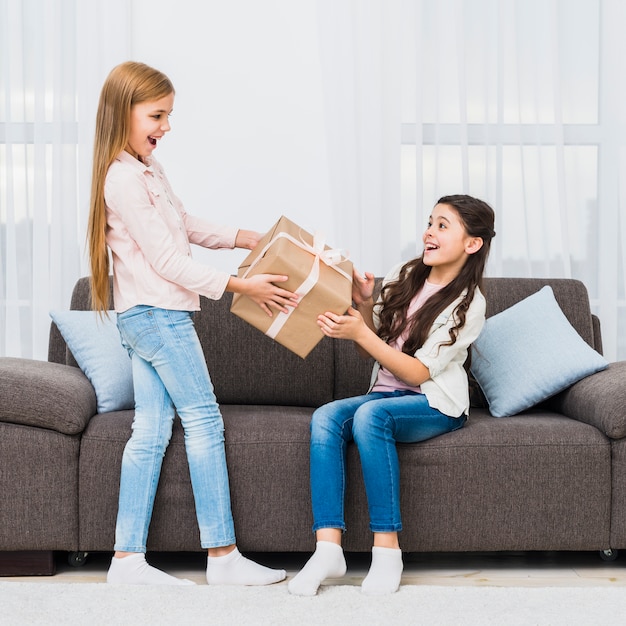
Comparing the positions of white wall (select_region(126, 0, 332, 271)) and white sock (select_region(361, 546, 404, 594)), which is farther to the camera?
white wall (select_region(126, 0, 332, 271))

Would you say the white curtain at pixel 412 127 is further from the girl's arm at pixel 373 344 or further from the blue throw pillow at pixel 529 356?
the girl's arm at pixel 373 344

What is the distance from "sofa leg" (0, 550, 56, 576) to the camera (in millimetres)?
2049

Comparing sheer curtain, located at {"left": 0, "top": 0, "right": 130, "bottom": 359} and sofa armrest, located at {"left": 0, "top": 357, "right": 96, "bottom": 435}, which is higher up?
sheer curtain, located at {"left": 0, "top": 0, "right": 130, "bottom": 359}

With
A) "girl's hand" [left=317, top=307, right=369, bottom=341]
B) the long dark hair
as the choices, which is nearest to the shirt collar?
"girl's hand" [left=317, top=307, right=369, bottom=341]

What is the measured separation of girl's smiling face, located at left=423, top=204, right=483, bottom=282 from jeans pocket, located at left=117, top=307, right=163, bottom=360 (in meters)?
0.71

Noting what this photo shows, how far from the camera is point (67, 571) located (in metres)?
2.10

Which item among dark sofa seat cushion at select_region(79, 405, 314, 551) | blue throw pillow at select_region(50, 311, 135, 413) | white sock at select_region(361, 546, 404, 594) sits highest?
blue throw pillow at select_region(50, 311, 135, 413)

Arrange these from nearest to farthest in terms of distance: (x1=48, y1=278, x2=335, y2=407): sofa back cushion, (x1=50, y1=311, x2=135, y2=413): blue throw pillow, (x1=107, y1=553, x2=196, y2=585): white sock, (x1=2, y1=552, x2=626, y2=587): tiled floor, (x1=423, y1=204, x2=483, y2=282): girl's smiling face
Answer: (x1=107, y1=553, x2=196, y2=585): white sock
(x1=2, y1=552, x2=626, y2=587): tiled floor
(x1=423, y1=204, x2=483, y2=282): girl's smiling face
(x1=50, y1=311, x2=135, y2=413): blue throw pillow
(x1=48, y1=278, x2=335, y2=407): sofa back cushion

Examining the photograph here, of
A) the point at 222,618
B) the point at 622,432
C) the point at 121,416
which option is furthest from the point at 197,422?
the point at 622,432

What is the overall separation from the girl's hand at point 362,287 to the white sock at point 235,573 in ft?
2.31

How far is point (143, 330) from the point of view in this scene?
1.97m

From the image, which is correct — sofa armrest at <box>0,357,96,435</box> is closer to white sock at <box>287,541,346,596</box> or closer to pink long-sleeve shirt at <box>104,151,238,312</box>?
pink long-sleeve shirt at <box>104,151,238,312</box>

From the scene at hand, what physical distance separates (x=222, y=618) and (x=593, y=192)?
238 centimetres

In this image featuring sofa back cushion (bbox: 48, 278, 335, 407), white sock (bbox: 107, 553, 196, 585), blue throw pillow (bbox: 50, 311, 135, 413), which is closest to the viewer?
white sock (bbox: 107, 553, 196, 585)
